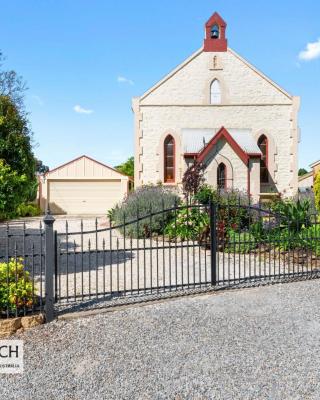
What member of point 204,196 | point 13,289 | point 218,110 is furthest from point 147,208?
point 13,289

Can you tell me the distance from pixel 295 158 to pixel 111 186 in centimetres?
1382

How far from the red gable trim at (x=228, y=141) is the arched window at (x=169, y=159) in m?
2.74

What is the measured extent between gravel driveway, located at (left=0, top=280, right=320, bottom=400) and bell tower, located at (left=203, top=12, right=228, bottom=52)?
17.3 metres

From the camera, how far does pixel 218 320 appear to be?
5.24 meters

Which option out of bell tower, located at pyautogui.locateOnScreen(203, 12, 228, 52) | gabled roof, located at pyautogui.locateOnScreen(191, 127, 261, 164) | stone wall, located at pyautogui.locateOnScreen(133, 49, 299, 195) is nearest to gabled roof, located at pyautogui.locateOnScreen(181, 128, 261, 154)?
gabled roof, located at pyautogui.locateOnScreen(191, 127, 261, 164)

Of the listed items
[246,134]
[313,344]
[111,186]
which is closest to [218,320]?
[313,344]

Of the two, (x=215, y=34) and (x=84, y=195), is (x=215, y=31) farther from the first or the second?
(x=84, y=195)

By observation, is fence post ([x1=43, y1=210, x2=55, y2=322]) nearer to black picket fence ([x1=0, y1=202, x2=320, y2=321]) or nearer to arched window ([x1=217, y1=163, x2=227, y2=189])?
black picket fence ([x1=0, y1=202, x2=320, y2=321])

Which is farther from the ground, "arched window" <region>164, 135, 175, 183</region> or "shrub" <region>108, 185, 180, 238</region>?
"arched window" <region>164, 135, 175, 183</region>

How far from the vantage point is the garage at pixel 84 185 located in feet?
89.2

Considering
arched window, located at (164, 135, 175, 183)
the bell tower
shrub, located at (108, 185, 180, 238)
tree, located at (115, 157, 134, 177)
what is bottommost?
shrub, located at (108, 185, 180, 238)

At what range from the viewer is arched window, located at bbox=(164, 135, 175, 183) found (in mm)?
20078

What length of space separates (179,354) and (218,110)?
1737cm

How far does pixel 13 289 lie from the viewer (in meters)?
5.17
